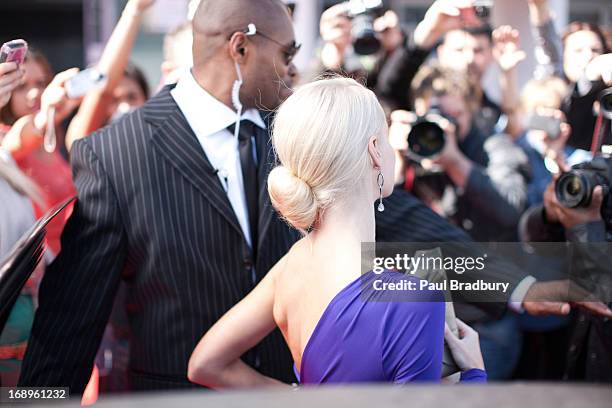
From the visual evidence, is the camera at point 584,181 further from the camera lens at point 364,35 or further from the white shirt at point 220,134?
the camera lens at point 364,35

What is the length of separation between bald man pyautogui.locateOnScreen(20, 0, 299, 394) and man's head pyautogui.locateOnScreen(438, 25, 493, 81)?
1.91m

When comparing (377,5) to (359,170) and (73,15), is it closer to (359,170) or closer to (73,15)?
(359,170)

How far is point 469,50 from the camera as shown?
13.8ft

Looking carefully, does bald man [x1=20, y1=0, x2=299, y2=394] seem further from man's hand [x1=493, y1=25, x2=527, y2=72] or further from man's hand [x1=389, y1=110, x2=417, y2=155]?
man's hand [x1=493, y1=25, x2=527, y2=72]

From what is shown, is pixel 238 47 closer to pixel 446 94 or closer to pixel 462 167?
pixel 462 167

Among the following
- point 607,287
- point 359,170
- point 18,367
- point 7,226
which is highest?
point 359,170

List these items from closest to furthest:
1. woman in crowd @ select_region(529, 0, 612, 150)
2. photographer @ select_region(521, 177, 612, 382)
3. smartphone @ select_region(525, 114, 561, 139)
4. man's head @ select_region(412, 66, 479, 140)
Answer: photographer @ select_region(521, 177, 612, 382), woman in crowd @ select_region(529, 0, 612, 150), smartphone @ select_region(525, 114, 561, 139), man's head @ select_region(412, 66, 479, 140)

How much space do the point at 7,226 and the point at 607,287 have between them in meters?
1.59

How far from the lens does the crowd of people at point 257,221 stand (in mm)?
1740

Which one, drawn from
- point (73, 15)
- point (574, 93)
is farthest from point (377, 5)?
point (73, 15)

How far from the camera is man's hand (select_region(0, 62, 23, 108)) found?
2.11 m

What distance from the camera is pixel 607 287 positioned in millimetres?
2225

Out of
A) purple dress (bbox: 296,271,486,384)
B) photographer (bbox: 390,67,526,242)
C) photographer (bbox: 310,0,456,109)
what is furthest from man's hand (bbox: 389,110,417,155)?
purple dress (bbox: 296,271,486,384)

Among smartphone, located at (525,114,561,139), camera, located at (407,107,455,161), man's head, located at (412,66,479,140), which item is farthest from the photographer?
man's head, located at (412,66,479,140)
